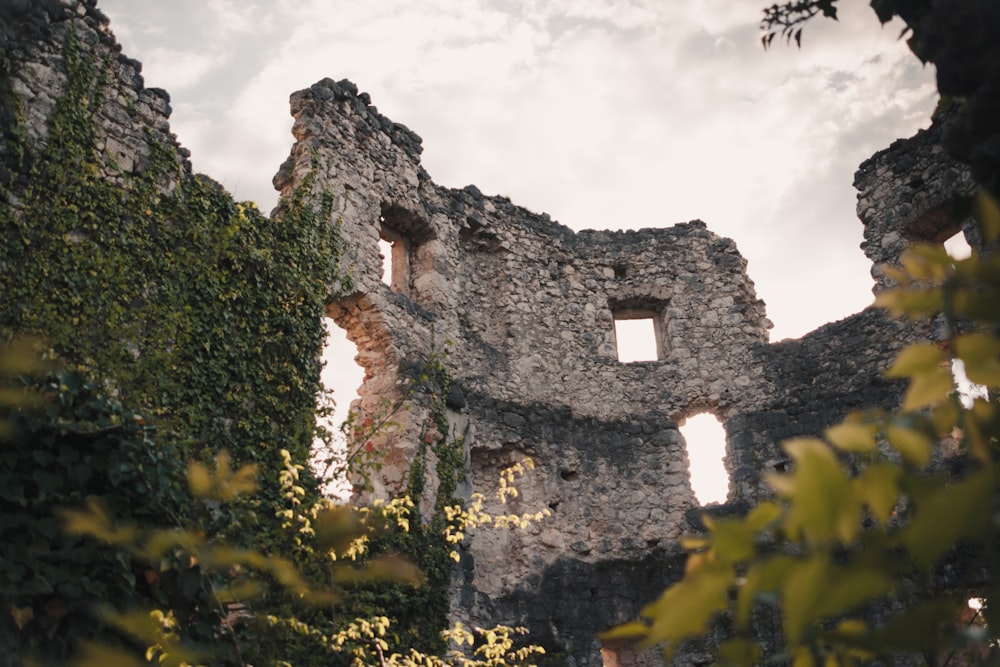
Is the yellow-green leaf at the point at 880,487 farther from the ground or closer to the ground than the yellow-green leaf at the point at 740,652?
farther from the ground

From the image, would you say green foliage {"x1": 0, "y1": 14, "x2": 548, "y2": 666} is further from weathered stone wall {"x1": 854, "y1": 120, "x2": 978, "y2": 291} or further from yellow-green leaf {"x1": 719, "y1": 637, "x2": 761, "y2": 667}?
weathered stone wall {"x1": 854, "y1": 120, "x2": 978, "y2": 291}

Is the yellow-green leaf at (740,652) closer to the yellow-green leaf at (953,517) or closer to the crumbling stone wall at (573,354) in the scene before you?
the yellow-green leaf at (953,517)

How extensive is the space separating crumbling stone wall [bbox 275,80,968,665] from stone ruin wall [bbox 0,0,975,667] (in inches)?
1.0

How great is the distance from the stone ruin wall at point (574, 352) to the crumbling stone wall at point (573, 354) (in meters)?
0.02

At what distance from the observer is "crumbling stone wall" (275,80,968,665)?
996 cm

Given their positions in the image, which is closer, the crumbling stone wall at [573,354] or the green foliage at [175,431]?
the green foliage at [175,431]

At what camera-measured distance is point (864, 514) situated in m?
9.58

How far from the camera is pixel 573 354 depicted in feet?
39.5

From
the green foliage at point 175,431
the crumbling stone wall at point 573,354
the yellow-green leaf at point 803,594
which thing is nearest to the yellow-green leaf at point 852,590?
the yellow-green leaf at point 803,594

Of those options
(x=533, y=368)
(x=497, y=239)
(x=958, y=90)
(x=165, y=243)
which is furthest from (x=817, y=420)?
(x=958, y=90)

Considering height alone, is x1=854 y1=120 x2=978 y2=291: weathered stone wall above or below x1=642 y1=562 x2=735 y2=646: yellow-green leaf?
above

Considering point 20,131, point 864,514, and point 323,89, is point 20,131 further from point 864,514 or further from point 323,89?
point 864,514

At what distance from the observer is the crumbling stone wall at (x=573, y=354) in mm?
9961

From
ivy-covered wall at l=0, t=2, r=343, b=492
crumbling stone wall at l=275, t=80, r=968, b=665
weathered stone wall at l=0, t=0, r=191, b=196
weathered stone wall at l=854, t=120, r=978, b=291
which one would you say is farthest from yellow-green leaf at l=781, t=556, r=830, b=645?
weathered stone wall at l=854, t=120, r=978, b=291
